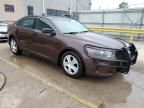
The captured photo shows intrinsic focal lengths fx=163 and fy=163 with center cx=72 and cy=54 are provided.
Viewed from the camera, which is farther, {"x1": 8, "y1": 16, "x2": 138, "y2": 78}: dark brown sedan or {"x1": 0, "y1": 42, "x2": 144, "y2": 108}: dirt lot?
{"x1": 8, "y1": 16, "x2": 138, "y2": 78}: dark brown sedan

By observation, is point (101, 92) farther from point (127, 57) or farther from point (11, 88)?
point (11, 88)

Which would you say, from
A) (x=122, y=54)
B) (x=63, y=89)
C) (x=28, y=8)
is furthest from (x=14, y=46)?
(x=28, y=8)

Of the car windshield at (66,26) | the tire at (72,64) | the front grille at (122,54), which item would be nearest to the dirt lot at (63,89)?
the tire at (72,64)

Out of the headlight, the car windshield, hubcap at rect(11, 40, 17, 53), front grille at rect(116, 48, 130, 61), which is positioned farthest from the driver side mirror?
hubcap at rect(11, 40, 17, 53)

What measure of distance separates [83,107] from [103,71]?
1092mm

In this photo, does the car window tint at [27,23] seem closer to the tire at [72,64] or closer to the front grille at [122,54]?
the tire at [72,64]

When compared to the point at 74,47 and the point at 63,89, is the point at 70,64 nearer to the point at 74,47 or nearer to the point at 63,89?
the point at 74,47

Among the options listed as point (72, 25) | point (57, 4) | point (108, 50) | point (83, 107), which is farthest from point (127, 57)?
point (57, 4)

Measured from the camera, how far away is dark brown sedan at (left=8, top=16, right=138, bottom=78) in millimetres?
3672

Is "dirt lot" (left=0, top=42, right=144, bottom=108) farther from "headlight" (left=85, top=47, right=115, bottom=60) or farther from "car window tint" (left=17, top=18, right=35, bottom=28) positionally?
"car window tint" (left=17, top=18, right=35, bottom=28)

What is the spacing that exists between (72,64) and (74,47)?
1.51 feet

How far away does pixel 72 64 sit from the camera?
4105 mm

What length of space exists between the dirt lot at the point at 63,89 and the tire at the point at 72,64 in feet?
0.50

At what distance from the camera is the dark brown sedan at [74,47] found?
3672 millimetres
